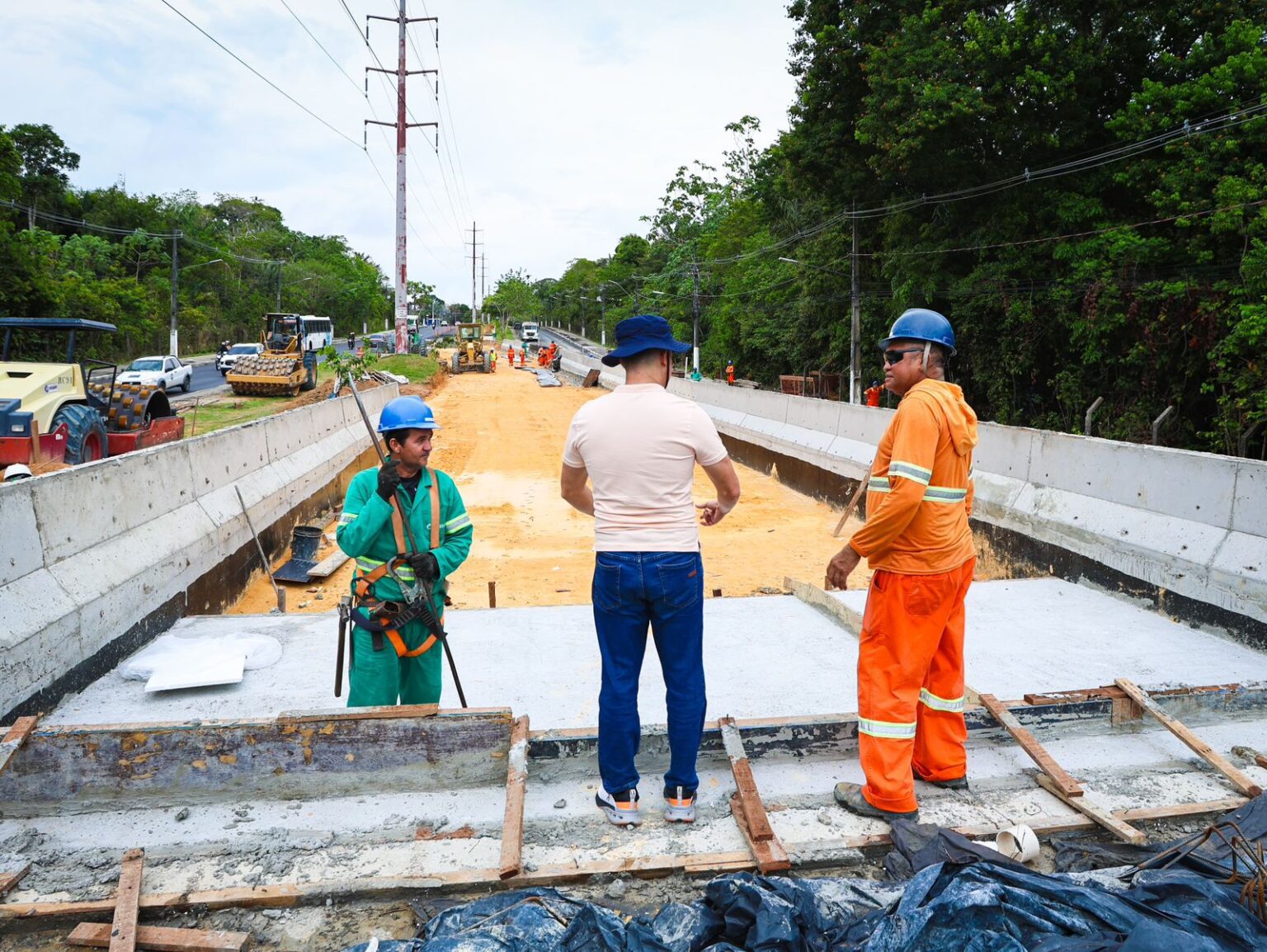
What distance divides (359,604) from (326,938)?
1477 millimetres

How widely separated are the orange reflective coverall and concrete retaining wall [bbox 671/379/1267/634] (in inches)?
137

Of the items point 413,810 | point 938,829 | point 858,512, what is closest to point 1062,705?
point 938,829

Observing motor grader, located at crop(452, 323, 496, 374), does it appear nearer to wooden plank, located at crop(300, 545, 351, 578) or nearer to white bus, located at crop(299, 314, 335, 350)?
white bus, located at crop(299, 314, 335, 350)

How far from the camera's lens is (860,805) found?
12.3 feet

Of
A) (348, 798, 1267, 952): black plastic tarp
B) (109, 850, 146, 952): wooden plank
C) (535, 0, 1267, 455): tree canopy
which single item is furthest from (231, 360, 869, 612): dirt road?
(535, 0, 1267, 455): tree canopy

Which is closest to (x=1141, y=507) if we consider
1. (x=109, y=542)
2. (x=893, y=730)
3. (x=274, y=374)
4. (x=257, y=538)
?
(x=893, y=730)

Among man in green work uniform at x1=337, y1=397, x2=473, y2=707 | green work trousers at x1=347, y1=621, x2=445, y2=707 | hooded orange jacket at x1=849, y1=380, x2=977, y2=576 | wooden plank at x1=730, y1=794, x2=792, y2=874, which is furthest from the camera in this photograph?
green work trousers at x1=347, y1=621, x2=445, y2=707

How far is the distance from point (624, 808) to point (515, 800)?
1.47ft

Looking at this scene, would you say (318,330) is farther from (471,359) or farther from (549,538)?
(549,538)

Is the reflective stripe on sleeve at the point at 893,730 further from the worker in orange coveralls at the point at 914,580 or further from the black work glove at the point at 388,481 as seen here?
the black work glove at the point at 388,481

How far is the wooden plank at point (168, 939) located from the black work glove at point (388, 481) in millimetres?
1753

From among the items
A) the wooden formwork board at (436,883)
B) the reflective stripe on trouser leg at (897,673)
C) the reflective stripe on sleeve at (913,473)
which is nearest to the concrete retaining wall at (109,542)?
the wooden formwork board at (436,883)

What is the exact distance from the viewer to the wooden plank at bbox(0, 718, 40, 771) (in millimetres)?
3613

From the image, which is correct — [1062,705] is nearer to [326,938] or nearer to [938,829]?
[938,829]
